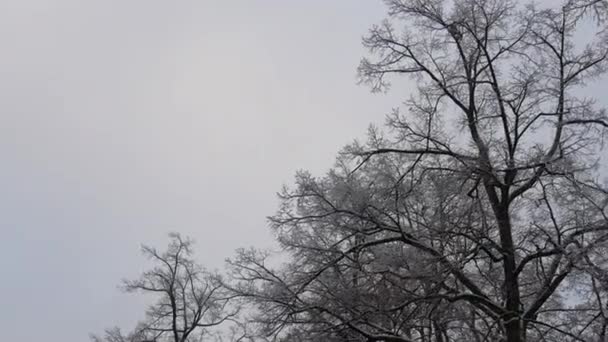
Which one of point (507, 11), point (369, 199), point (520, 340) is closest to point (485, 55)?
point (507, 11)

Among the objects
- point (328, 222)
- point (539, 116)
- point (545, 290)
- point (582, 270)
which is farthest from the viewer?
point (328, 222)

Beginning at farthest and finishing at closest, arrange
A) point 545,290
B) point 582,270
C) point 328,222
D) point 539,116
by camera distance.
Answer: point 328,222
point 539,116
point 545,290
point 582,270

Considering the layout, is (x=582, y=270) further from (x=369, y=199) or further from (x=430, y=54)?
(x=430, y=54)

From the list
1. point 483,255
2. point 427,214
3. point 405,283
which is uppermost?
point 427,214

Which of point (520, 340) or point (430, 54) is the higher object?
point (430, 54)

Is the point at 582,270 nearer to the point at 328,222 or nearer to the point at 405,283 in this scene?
the point at 405,283

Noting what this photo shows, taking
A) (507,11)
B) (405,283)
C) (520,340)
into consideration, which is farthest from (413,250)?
(507,11)

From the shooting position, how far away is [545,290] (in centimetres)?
1152

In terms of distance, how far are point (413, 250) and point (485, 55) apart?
434cm

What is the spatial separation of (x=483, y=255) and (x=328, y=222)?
356 centimetres

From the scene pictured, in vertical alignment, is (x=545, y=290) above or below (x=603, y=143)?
below

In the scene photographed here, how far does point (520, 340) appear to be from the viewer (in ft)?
38.0

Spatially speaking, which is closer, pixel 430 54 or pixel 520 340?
pixel 520 340

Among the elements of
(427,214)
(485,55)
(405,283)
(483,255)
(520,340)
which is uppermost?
(485,55)
